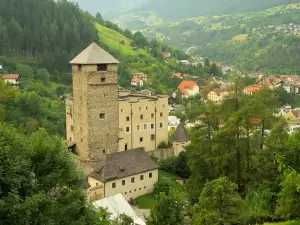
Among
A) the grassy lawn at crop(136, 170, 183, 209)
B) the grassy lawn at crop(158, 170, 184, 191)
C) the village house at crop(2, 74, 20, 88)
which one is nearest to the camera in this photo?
the grassy lawn at crop(136, 170, 183, 209)

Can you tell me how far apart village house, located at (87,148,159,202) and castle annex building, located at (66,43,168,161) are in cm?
393

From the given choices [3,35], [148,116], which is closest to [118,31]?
[3,35]

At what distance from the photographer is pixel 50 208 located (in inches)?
659

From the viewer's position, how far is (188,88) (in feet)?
355

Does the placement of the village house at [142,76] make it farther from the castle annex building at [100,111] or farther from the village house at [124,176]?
the village house at [124,176]

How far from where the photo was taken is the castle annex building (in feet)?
138

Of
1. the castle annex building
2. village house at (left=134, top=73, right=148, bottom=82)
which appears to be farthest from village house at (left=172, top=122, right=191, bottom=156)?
village house at (left=134, top=73, right=148, bottom=82)

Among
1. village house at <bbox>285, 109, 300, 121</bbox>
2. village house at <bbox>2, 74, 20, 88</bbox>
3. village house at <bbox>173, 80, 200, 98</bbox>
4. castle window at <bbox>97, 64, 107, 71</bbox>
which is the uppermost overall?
castle window at <bbox>97, 64, 107, 71</bbox>

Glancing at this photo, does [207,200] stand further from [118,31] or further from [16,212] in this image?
[118,31]

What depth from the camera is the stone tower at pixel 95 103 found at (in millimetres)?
41844

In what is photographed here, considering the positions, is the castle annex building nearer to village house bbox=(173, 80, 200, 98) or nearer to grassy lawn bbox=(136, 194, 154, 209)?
grassy lawn bbox=(136, 194, 154, 209)

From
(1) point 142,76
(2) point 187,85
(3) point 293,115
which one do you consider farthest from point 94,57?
(2) point 187,85

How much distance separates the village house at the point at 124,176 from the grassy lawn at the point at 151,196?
22.1 inches

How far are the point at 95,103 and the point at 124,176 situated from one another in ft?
26.9
